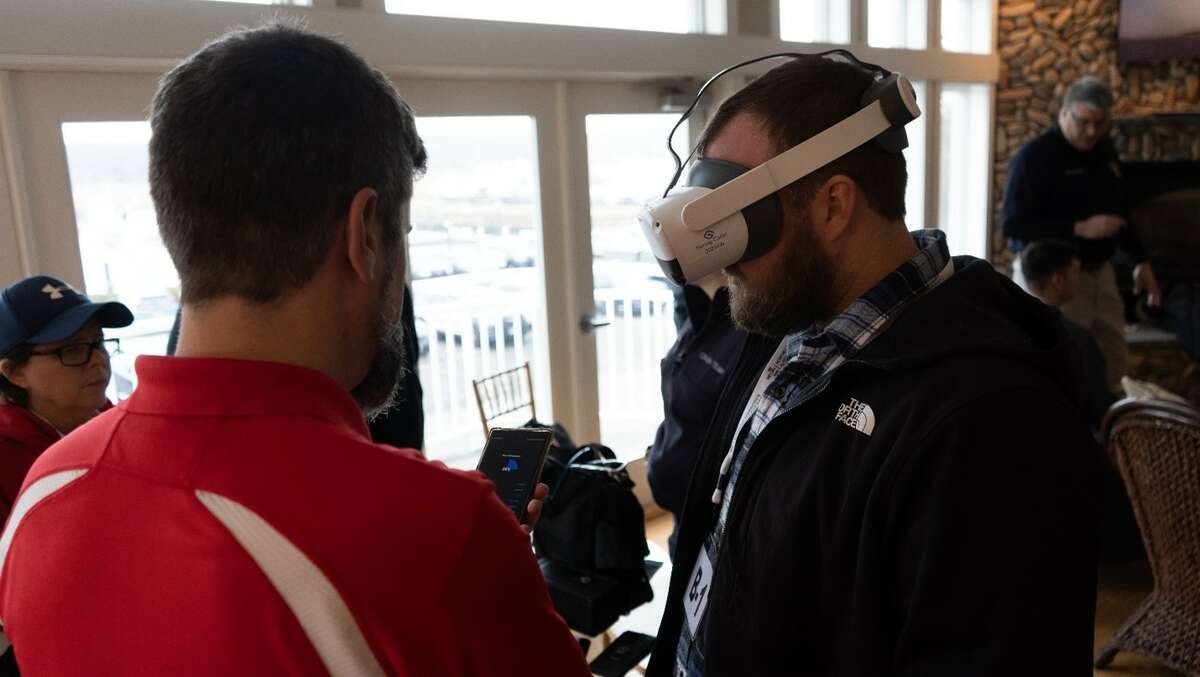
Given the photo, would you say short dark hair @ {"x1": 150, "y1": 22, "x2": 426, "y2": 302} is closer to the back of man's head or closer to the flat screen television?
the back of man's head

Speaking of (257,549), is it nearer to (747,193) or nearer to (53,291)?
(747,193)

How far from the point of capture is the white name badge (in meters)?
1.28

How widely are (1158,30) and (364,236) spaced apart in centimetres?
662

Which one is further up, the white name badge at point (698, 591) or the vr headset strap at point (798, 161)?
the vr headset strap at point (798, 161)

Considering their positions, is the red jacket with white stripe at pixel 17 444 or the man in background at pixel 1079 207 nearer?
the red jacket with white stripe at pixel 17 444

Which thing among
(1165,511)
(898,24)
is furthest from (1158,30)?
(1165,511)

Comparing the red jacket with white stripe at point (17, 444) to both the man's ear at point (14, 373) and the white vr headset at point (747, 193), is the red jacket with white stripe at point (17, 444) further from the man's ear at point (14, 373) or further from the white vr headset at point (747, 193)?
the white vr headset at point (747, 193)

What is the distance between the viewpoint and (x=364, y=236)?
736mm

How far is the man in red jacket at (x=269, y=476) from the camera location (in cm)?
62

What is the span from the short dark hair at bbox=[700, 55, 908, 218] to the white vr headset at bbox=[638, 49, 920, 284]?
0.06 feet

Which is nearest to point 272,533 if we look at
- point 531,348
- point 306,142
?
point 306,142

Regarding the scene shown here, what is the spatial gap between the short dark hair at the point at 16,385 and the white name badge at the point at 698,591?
1.41 m

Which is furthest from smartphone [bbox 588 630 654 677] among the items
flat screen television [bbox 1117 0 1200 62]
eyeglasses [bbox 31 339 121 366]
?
flat screen television [bbox 1117 0 1200 62]

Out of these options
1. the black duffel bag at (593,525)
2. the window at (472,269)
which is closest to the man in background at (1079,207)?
the window at (472,269)
